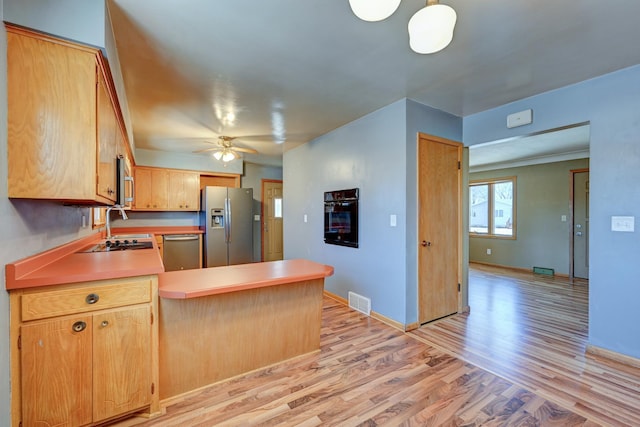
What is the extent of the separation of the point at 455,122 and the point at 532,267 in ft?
13.9

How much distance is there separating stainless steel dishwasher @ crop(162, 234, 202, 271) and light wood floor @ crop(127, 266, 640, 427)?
11.0 feet

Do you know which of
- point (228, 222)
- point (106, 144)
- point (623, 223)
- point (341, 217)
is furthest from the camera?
point (228, 222)

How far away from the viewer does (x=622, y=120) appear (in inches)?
91.4

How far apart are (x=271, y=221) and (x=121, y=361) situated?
524 centimetres

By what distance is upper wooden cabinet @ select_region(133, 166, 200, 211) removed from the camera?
529 centimetres

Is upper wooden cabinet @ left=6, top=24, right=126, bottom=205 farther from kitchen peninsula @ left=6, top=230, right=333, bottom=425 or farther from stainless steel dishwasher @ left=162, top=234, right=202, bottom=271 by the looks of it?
stainless steel dishwasher @ left=162, top=234, right=202, bottom=271

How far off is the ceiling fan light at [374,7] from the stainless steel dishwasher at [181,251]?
5.05m

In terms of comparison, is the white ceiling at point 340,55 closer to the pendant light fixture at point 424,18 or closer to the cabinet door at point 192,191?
the pendant light fixture at point 424,18

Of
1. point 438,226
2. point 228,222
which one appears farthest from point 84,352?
point 228,222

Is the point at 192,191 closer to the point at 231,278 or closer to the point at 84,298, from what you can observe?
the point at 231,278

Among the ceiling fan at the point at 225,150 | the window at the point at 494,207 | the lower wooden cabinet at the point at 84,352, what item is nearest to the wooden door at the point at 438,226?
the ceiling fan at the point at 225,150

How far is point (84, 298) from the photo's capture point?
149 centimetres

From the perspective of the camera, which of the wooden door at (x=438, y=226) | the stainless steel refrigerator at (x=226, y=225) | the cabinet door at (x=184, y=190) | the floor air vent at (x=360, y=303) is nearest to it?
the wooden door at (x=438, y=226)

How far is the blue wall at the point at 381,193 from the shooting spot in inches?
117
